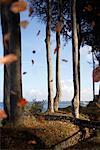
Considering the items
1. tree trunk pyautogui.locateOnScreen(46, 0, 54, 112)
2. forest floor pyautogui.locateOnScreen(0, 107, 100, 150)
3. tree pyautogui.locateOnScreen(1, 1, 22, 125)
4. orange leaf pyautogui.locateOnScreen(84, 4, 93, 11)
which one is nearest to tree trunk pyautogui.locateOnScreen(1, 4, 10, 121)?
tree pyautogui.locateOnScreen(1, 1, 22, 125)

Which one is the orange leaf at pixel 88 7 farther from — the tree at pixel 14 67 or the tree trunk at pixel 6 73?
the tree at pixel 14 67

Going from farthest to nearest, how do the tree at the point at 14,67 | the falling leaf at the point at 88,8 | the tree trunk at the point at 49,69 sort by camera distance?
the falling leaf at the point at 88,8 < the tree trunk at the point at 49,69 < the tree at the point at 14,67

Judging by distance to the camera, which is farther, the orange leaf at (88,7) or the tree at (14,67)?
the orange leaf at (88,7)

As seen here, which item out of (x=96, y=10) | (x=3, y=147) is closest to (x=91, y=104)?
(x=96, y=10)

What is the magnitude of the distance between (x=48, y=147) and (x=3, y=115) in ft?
8.87

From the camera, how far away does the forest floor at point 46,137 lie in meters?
19.3

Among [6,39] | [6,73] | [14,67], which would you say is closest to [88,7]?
[6,73]

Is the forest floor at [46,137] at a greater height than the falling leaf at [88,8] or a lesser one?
lesser

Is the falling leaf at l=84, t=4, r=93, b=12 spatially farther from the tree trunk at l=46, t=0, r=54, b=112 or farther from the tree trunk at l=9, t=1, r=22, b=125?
the tree trunk at l=9, t=1, r=22, b=125

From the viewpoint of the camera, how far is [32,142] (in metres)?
19.8

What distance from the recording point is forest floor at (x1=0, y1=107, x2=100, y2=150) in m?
19.3

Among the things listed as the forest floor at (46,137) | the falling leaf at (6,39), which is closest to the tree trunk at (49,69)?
the forest floor at (46,137)

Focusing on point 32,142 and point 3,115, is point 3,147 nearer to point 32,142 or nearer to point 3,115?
point 32,142

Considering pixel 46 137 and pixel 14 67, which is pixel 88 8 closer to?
pixel 14 67
